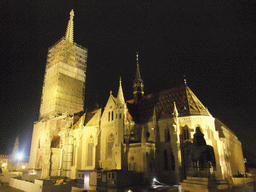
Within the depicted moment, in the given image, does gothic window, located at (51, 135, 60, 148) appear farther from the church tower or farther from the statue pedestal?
the statue pedestal

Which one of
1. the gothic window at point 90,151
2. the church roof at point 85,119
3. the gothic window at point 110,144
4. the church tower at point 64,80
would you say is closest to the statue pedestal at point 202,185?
the gothic window at point 110,144

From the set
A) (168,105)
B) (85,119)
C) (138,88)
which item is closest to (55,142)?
(85,119)

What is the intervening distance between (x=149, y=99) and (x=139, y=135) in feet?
27.5

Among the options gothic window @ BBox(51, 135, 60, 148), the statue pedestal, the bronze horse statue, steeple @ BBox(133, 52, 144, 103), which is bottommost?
the statue pedestal

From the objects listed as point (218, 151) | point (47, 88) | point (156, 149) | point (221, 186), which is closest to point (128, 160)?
point (156, 149)

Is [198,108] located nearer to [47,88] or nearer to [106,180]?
[106,180]

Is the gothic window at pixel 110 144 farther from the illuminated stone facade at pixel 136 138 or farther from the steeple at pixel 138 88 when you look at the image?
the steeple at pixel 138 88

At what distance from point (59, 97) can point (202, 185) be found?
134ft

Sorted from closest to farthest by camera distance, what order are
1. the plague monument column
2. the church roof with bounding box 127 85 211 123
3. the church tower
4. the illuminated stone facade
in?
the illuminated stone facade → the church roof with bounding box 127 85 211 123 → the plague monument column → the church tower

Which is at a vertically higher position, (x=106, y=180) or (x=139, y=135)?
(x=139, y=135)

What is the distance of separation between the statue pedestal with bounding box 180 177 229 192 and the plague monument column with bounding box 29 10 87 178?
28.3 meters

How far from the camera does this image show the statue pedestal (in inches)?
555

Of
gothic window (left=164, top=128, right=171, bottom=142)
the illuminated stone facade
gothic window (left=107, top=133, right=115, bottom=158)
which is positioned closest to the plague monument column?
the illuminated stone facade

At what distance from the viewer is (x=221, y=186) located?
14.5 m
